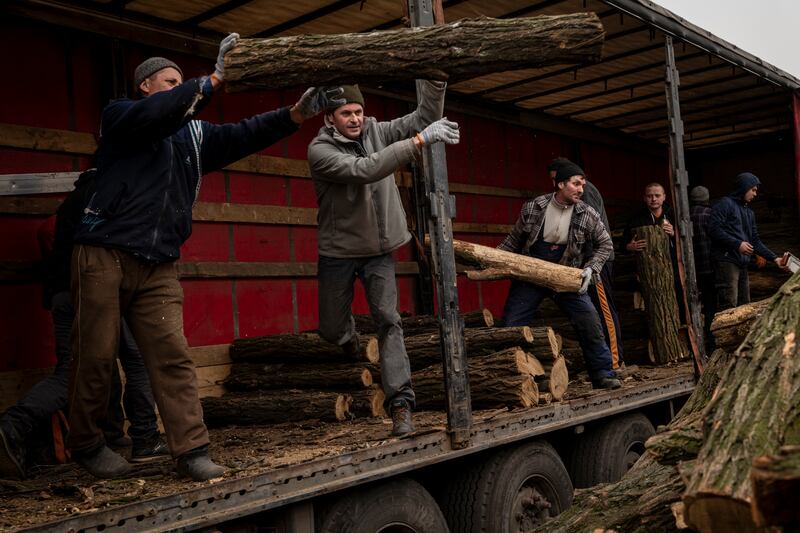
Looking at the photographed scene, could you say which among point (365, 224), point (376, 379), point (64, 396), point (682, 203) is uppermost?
point (682, 203)

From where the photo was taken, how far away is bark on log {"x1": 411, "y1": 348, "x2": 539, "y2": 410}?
5.66 meters

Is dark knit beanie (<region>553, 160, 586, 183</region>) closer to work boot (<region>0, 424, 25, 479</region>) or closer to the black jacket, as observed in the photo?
the black jacket

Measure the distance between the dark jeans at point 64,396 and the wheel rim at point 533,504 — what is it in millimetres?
2252

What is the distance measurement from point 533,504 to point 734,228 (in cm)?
551

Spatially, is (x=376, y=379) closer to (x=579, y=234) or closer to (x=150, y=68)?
(x=579, y=234)

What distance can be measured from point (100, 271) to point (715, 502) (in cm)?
269

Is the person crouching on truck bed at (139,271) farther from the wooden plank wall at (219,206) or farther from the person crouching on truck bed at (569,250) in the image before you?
the person crouching on truck bed at (569,250)

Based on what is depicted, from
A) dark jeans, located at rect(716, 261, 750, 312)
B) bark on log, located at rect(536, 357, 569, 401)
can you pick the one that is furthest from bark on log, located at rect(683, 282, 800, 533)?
dark jeans, located at rect(716, 261, 750, 312)

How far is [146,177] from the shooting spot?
3.85 meters

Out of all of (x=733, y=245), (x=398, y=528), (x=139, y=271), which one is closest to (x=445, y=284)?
(x=398, y=528)

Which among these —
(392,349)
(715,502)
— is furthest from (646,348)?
(715,502)

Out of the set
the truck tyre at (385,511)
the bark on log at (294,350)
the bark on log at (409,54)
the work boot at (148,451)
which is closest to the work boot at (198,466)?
the truck tyre at (385,511)

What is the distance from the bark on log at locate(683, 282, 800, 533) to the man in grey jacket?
7.04 feet

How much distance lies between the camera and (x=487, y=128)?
10.7 metres
